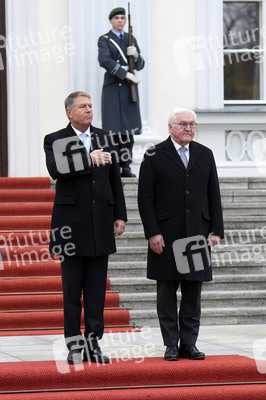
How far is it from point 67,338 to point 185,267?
0.89m

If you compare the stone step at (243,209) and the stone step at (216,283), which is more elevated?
the stone step at (243,209)

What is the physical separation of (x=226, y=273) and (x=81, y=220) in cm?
319

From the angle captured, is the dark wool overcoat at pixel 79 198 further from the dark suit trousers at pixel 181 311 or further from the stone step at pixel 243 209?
the stone step at pixel 243 209

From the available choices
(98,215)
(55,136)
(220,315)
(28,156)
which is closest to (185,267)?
(98,215)

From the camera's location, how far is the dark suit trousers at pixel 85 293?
21.7ft

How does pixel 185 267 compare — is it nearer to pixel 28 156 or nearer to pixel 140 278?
pixel 140 278

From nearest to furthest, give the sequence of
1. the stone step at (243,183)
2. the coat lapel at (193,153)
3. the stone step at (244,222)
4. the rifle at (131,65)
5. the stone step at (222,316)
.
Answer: the coat lapel at (193,153) → the stone step at (222,316) → the stone step at (244,222) → the rifle at (131,65) → the stone step at (243,183)

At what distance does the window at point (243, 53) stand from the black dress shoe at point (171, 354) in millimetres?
6009

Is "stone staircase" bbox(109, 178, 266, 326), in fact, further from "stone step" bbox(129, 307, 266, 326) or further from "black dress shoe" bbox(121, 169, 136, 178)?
"black dress shoe" bbox(121, 169, 136, 178)

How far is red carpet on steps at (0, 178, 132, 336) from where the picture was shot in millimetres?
8586

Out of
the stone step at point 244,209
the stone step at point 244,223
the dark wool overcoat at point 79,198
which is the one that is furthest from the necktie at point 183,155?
the stone step at point 244,209

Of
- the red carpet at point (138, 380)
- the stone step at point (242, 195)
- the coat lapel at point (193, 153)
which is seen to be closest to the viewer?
the red carpet at point (138, 380)

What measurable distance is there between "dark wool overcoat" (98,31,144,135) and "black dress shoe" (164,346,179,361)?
15.5ft

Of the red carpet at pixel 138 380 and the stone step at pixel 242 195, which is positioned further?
the stone step at pixel 242 195
